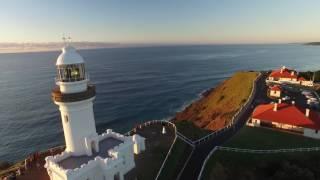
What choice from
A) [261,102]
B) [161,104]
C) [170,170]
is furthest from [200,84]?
[170,170]

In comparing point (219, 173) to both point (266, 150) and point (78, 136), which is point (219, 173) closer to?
point (266, 150)

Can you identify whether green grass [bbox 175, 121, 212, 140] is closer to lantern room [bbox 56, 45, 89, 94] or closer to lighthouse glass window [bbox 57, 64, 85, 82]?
lantern room [bbox 56, 45, 89, 94]

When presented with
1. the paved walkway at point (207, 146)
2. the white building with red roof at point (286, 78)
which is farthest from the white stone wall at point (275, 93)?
the white building with red roof at point (286, 78)

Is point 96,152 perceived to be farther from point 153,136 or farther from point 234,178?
point 234,178

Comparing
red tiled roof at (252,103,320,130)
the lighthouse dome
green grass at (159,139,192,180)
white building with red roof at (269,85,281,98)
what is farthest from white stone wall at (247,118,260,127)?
the lighthouse dome

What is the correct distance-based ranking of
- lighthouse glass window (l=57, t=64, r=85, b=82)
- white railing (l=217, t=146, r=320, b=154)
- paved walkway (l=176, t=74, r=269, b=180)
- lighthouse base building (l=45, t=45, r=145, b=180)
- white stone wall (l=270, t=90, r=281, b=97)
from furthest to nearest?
white stone wall (l=270, t=90, r=281, b=97)
white railing (l=217, t=146, r=320, b=154)
paved walkway (l=176, t=74, r=269, b=180)
lighthouse glass window (l=57, t=64, r=85, b=82)
lighthouse base building (l=45, t=45, r=145, b=180)

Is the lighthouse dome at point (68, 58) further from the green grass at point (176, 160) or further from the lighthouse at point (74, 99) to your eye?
the green grass at point (176, 160)

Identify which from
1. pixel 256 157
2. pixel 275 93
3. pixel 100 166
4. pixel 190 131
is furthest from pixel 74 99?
pixel 275 93
